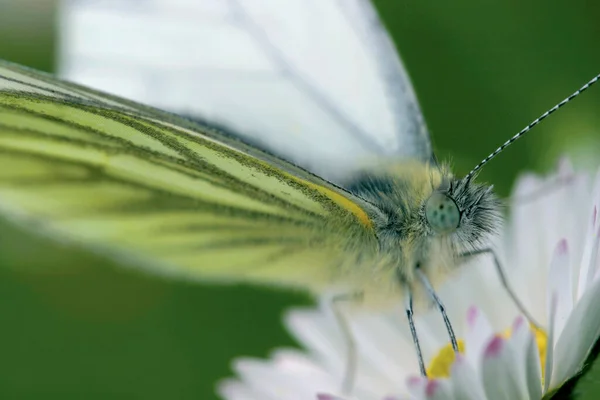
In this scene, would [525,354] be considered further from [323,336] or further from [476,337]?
[323,336]

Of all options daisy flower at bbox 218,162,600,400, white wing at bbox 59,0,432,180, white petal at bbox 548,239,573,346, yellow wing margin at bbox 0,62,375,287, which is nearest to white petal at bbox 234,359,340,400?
daisy flower at bbox 218,162,600,400

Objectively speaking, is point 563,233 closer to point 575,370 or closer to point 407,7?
point 575,370

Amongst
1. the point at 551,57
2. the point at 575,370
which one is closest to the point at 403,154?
the point at 575,370

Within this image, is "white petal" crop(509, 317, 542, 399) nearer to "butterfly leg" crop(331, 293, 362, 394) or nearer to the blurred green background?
"butterfly leg" crop(331, 293, 362, 394)

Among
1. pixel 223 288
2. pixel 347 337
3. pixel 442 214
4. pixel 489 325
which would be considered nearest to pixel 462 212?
pixel 442 214

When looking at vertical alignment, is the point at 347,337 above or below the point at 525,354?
above

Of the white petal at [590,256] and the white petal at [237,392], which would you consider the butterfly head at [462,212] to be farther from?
the white petal at [237,392]
